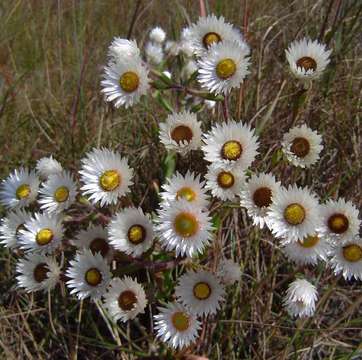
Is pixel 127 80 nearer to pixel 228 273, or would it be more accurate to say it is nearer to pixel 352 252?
pixel 228 273

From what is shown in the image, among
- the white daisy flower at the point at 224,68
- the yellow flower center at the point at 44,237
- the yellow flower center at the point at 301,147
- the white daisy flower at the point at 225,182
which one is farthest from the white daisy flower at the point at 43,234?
the yellow flower center at the point at 301,147

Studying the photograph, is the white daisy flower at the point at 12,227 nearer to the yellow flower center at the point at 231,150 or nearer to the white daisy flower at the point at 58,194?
the white daisy flower at the point at 58,194

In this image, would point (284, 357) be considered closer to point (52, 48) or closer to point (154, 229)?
point (154, 229)

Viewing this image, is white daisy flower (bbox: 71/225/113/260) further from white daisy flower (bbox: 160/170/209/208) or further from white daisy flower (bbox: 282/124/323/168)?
white daisy flower (bbox: 282/124/323/168)

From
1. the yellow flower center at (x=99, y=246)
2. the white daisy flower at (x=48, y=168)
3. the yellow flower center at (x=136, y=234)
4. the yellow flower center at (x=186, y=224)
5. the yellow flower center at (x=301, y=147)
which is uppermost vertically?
the yellow flower center at (x=301, y=147)

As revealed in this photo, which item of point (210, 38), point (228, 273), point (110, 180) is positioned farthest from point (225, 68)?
point (228, 273)

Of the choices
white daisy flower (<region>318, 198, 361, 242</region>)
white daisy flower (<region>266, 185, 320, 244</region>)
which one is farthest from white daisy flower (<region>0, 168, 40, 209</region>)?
white daisy flower (<region>318, 198, 361, 242</region>)

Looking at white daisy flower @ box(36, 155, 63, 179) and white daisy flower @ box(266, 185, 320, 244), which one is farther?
white daisy flower @ box(36, 155, 63, 179)
